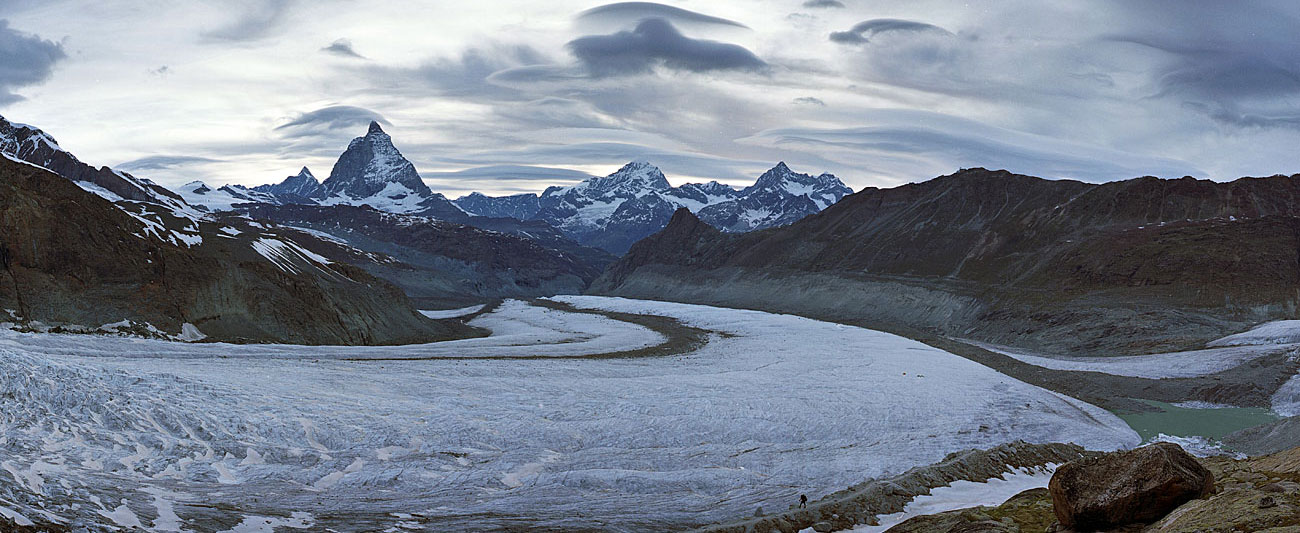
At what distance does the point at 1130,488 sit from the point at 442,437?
1852 centimetres

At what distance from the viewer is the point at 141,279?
47.6 metres

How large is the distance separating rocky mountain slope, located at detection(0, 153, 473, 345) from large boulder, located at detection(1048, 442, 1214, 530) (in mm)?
46395

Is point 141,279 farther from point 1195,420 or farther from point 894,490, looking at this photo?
point 1195,420

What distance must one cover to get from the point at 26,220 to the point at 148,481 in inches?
1450

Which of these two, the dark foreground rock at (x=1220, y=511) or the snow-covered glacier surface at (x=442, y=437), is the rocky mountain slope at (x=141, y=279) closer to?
the snow-covered glacier surface at (x=442, y=437)

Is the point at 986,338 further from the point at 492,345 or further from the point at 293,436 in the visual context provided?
the point at 293,436

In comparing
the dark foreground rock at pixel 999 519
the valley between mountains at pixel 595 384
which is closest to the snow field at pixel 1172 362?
the valley between mountains at pixel 595 384

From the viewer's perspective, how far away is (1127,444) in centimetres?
3083

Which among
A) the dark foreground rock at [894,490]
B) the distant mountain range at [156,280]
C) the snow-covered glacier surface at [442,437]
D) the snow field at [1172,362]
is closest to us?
the snow-covered glacier surface at [442,437]

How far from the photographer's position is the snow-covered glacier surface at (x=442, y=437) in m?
17.4

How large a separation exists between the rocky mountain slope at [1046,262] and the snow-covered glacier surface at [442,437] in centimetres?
4022

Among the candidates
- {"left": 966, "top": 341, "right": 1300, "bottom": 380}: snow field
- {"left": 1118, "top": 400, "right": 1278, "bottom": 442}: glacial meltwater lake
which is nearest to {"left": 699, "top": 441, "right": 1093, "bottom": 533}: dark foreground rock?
{"left": 1118, "top": 400, "right": 1278, "bottom": 442}: glacial meltwater lake

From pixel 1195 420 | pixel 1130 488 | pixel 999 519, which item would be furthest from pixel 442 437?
pixel 1195 420

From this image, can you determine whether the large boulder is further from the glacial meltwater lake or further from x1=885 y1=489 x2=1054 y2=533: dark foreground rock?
the glacial meltwater lake
